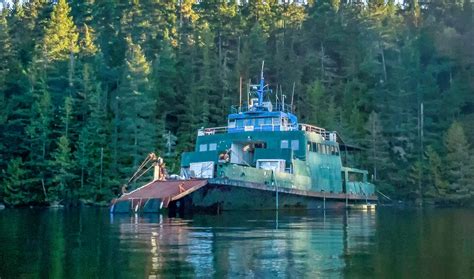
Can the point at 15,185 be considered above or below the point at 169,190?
above

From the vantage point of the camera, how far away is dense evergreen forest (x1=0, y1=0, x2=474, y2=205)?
180 feet

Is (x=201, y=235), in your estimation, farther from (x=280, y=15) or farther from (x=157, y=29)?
(x=280, y=15)

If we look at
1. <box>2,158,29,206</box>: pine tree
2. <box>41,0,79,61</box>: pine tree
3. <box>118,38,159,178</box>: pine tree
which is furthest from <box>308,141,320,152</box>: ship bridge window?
<box>41,0,79,61</box>: pine tree

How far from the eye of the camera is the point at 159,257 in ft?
52.6

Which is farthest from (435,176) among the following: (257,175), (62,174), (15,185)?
(15,185)

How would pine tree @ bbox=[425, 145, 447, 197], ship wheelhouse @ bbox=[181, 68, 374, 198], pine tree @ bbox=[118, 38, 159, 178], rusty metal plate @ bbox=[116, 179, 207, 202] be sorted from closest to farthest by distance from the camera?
rusty metal plate @ bbox=[116, 179, 207, 202] → ship wheelhouse @ bbox=[181, 68, 374, 198] → pine tree @ bbox=[425, 145, 447, 197] → pine tree @ bbox=[118, 38, 159, 178]

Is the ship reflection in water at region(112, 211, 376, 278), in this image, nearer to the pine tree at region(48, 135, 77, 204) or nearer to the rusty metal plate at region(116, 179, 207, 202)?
the rusty metal plate at region(116, 179, 207, 202)

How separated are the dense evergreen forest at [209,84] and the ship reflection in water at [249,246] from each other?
2712 cm

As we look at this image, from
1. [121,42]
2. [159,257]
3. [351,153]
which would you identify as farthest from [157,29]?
[159,257]

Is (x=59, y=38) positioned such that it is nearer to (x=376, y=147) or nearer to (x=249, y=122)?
(x=249, y=122)

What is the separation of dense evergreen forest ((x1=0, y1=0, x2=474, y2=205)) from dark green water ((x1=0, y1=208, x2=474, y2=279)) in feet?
92.6

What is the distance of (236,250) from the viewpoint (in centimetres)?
1734

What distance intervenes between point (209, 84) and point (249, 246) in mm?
44809

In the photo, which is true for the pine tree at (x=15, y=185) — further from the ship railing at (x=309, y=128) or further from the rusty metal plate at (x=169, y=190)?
the ship railing at (x=309, y=128)
